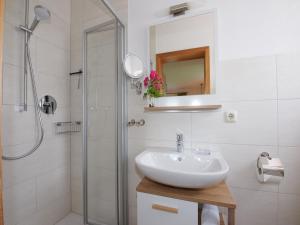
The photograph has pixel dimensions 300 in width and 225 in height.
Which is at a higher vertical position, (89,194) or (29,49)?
(29,49)

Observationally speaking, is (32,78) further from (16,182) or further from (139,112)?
(139,112)

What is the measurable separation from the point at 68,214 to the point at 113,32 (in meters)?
1.94

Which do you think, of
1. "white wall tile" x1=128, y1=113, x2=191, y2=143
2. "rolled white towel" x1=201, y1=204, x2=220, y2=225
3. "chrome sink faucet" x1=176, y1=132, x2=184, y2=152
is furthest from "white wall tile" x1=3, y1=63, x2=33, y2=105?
"rolled white towel" x1=201, y1=204, x2=220, y2=225

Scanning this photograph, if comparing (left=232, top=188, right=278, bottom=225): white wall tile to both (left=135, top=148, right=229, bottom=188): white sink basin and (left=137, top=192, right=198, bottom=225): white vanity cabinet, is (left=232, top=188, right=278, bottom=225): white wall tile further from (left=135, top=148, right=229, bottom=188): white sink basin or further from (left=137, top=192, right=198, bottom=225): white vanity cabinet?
(left=137, top=192, right=198, bottom=225): white vanity cabinet

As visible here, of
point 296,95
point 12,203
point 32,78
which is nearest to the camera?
point 296,95

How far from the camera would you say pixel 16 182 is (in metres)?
1.17

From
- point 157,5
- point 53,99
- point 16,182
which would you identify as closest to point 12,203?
point 16,182

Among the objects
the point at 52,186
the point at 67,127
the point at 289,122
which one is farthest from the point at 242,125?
the point at 52,186

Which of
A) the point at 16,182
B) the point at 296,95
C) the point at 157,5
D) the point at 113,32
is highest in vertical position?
the point at 157,5

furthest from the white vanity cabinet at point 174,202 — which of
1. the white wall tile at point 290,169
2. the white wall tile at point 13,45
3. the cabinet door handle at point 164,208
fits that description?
the white wall tile at point 13,45

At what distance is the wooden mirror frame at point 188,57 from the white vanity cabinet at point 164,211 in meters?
0.79

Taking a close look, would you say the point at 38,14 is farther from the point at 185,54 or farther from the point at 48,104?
the point at 185,54

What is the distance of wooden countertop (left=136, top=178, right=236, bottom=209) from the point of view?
0.73m

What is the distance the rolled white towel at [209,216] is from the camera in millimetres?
811
